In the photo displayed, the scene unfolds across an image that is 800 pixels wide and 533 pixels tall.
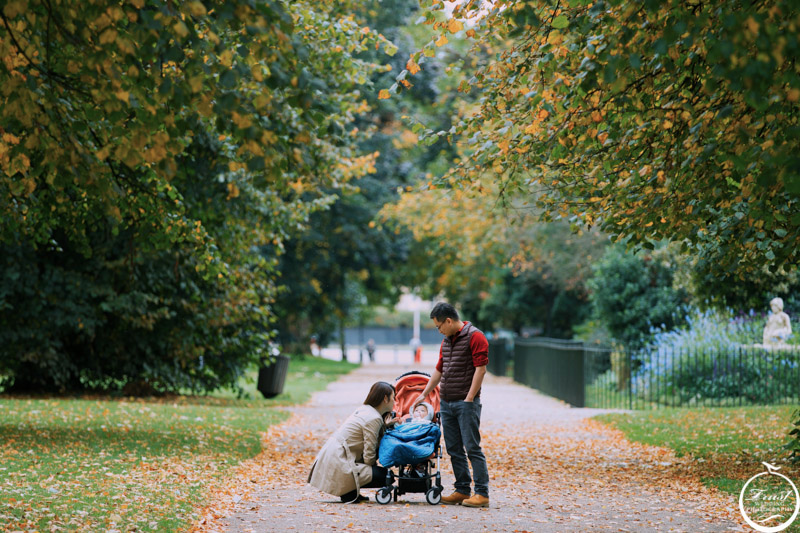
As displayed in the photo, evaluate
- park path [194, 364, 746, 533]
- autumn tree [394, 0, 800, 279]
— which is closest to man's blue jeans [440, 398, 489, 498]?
park path [194, 364, 746, 533]

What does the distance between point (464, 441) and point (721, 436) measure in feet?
20.2

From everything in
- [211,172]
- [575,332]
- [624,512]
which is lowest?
[624,512]

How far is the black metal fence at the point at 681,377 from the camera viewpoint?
1795 cm

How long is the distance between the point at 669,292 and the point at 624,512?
672 inches

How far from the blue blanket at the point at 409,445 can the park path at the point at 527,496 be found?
43 cm

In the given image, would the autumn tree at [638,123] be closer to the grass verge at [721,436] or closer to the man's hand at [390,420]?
the grass verge at [721,436]

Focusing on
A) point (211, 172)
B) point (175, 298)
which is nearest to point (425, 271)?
point (175, 298)

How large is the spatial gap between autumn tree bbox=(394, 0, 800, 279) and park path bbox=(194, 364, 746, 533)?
2.49 metres

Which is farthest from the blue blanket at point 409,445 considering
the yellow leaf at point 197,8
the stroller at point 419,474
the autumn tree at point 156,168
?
the yellow leaf at point 197,8

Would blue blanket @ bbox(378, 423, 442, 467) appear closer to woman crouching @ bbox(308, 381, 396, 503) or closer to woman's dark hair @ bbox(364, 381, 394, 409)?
woman crouching @ bbox(308, 381, 396, 503)

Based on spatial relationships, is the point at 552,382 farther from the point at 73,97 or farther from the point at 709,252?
the point at 73,97

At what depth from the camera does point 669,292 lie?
24062mm

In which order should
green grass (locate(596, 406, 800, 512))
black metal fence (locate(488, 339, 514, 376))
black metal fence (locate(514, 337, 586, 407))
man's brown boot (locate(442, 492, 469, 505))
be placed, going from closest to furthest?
man's brown boot (locate(442, 492, 469, 505))
green grass (locate(596, 406, 800, 512))
black metal fence (locate(514, 337, 586, 407))
black metal fence (locate(488, 339, 514, 376))

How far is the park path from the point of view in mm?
7273
